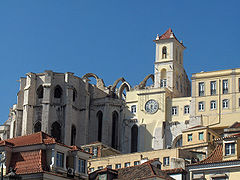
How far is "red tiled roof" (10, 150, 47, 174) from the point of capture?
55938 millimetres

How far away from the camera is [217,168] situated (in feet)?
182

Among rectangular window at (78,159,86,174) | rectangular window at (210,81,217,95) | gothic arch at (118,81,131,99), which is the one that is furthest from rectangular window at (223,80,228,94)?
rectangular window at (78,159,86,174)

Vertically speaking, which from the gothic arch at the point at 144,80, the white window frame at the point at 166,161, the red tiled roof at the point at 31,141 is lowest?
the red tiled roof at the point at 31,141

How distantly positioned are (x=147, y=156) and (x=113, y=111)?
88.2ft

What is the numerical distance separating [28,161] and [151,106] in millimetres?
63239

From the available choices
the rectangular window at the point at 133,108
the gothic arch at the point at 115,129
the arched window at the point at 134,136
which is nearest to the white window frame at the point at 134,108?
the rectangular window at the point at 133,108

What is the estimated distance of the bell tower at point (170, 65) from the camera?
12425cm

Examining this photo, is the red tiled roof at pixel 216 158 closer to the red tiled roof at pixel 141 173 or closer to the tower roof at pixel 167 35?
the red tiled roof at pixel 141 173

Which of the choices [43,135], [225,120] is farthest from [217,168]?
[225,120]

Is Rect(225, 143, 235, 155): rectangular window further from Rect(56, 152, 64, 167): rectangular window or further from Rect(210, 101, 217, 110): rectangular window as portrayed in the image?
Rect(210, 101, 217, 110): rectangular window

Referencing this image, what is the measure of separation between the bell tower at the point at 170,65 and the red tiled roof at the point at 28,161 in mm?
66205

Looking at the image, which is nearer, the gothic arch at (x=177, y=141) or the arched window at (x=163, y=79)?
the gothic arch at (x=177, y=141)

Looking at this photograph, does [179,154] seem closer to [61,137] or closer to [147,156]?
[147,156]

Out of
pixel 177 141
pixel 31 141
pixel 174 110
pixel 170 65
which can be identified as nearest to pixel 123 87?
pixel 170 65
